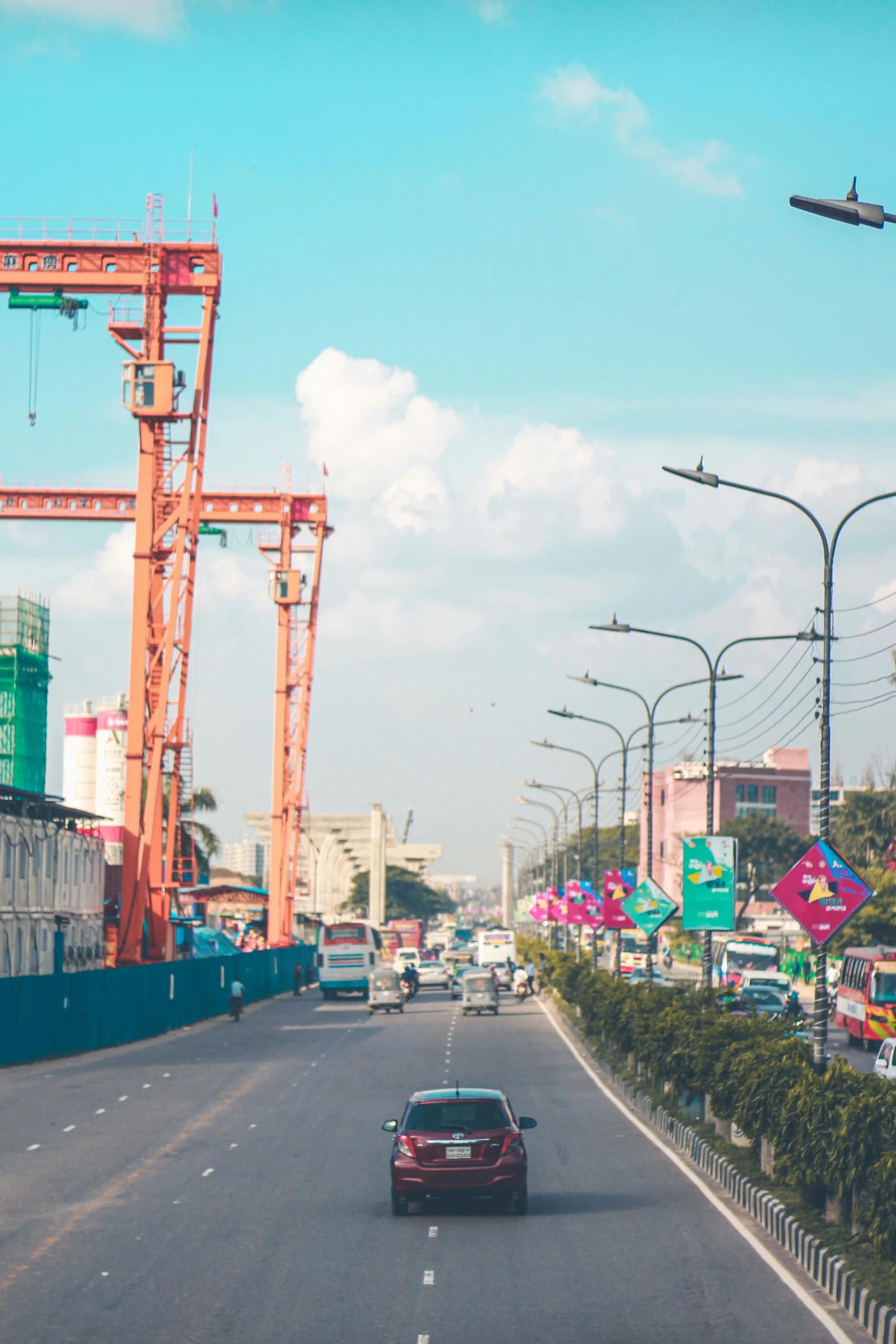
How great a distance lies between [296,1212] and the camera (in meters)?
19.5

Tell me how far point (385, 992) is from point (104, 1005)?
20.0 meters

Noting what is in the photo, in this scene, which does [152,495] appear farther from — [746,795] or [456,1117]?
[746,795]

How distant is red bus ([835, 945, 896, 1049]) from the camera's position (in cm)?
4794

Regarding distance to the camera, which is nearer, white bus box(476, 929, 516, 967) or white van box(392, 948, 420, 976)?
white bus box(476, 929, 516, 967)

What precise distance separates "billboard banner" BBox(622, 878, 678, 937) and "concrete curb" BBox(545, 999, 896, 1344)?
12.5m

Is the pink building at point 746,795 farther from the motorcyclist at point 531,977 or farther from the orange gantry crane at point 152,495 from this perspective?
the orange gantry crane at point 152,495

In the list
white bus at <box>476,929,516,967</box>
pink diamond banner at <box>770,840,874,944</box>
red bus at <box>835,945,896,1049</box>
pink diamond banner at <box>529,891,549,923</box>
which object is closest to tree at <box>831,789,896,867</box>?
pink diamond banner at <box>529,891,549,923</box>

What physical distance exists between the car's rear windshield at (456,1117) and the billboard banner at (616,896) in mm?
28519

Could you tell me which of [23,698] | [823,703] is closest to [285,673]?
[23,698]

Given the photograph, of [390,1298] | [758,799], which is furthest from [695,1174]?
[758,799]

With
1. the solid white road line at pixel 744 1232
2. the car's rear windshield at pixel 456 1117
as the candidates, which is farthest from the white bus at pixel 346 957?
the car's rear windshield at pixel 456 1117

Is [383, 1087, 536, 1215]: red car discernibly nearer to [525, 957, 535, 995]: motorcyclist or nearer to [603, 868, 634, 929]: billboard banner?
[603, 868, 634, 929]: billboard banner

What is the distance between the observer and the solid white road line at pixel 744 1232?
539 inches

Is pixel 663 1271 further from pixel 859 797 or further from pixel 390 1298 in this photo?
pixel 859 797
